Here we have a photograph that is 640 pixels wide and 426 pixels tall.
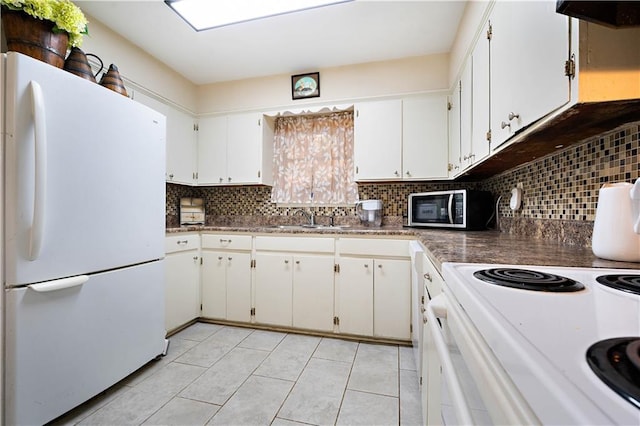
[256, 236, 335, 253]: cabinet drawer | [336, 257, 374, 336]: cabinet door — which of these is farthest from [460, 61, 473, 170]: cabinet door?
[256, 236, 335, 253]: cabinet drawer

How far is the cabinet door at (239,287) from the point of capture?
2445 mm

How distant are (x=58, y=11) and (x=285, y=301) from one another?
7.33 feet

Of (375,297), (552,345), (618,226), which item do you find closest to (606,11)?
(618,226)

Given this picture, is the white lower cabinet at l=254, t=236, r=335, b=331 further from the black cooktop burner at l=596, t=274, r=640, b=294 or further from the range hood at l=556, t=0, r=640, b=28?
the range hood at l=556, t=0, r=640, b=28

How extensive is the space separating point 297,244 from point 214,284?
0.88m

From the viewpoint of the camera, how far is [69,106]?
1313 millimetres

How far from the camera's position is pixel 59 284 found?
127 centimetres

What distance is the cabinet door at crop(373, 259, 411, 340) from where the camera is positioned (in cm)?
211

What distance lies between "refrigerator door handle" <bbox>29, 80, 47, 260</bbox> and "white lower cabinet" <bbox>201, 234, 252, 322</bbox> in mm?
1373

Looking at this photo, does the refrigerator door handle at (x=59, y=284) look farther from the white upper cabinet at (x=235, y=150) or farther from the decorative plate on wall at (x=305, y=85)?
the decorative plate on wall at (x=305, y=85)

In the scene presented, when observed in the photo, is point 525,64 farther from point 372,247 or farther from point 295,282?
point 295,282

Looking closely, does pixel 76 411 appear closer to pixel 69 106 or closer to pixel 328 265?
pixel 69 106

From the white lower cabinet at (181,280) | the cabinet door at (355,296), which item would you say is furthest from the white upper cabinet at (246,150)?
the cabinet door at (355,296)

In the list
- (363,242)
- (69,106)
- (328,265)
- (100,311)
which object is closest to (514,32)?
(363,242)
